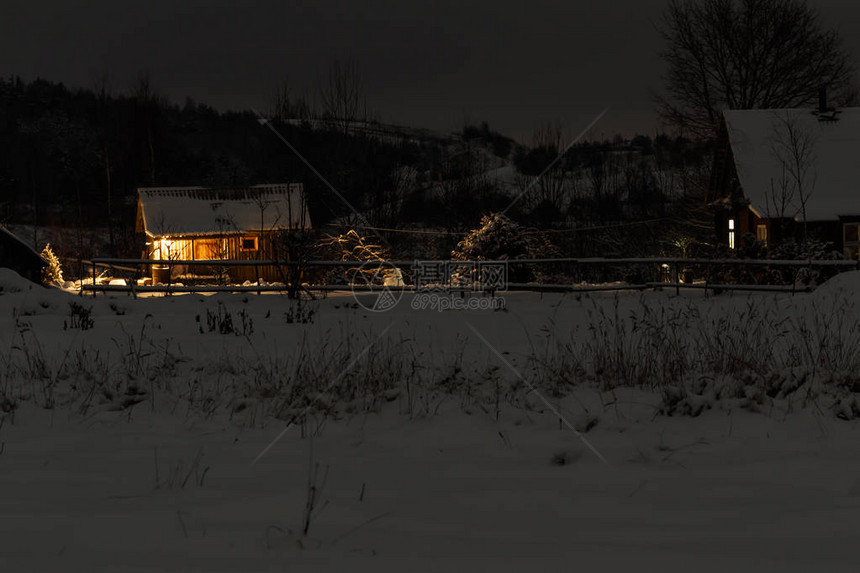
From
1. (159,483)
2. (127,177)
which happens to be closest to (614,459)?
(159,483)

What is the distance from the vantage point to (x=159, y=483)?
3.77 meters

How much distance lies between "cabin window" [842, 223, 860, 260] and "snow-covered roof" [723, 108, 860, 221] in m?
1.02

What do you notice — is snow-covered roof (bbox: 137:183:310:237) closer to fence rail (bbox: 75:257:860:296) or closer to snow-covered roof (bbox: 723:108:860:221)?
fence rail (bbox: 75:257:860:296)

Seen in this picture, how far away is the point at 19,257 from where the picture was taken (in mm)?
21344

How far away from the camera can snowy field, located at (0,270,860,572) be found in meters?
2.88

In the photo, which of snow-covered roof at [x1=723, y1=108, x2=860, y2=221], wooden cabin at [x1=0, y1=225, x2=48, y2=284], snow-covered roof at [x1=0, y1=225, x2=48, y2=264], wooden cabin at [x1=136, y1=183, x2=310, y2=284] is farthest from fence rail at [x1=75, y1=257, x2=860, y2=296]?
wooden cabin at [x1=136, y1=183, x2=310, y2=284]

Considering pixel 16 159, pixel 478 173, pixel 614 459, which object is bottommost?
pixel 614 459

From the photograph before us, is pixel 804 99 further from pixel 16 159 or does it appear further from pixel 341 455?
pixel 16 159

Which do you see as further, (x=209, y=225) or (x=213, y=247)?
(x=213, y=247)

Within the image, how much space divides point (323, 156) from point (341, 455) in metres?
32.7

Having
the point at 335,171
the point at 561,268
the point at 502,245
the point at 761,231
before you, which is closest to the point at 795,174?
the point at 761,231

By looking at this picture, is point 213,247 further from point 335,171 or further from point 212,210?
point 335,171

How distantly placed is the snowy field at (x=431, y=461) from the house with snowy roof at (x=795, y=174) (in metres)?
15.9

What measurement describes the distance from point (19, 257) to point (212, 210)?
12559 mm
